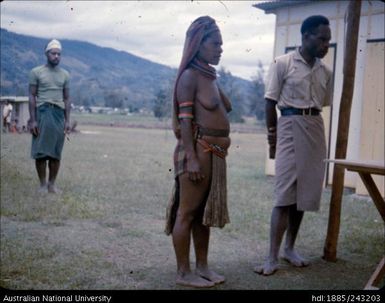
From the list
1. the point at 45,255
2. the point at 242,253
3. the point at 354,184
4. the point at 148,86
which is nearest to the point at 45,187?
the point at 45,255

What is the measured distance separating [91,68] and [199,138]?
31.5 metres

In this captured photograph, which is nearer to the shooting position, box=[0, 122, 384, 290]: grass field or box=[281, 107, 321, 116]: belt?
box=[0, 122, 384, 290]: grass field

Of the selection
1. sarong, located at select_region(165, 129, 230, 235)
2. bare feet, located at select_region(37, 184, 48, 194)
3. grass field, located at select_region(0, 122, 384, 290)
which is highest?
sarong, located at select_region(165, 129, 230, 235)

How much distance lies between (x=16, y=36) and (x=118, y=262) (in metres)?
2.09

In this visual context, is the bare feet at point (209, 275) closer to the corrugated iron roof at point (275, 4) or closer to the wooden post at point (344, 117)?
the wooden post at point (344, 117)

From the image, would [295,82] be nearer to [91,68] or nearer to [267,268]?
[267,268]

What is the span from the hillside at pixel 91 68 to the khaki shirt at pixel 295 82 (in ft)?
6.99

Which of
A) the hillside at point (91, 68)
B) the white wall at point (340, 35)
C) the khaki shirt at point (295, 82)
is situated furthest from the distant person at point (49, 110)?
the white wall at point (340, 35)

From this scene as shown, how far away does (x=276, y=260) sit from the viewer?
389 centimetres

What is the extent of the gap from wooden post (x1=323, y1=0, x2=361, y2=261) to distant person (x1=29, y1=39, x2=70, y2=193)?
12.4 feet

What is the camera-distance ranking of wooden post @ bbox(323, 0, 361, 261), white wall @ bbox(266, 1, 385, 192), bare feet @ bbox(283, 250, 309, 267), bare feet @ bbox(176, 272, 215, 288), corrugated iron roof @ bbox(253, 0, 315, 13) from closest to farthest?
bare feet @ bbox(176, 272, 215, 288) → bare feet @ bbox(283, 250, 309, 267) → wooden post @ bbox(323, 0, 361, 261) → white wall @ bbox(266, 1, 385, 192) → corrugated iron roof @ bbox(253, 0, 315, 13)

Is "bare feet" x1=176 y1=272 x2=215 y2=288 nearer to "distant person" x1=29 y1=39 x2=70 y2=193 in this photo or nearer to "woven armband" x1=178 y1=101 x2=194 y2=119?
"woven armband" x1=178 y1=101 x2=194 y2=119

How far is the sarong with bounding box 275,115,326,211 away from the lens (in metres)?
3.86

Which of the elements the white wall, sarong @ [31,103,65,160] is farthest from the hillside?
the white wall
